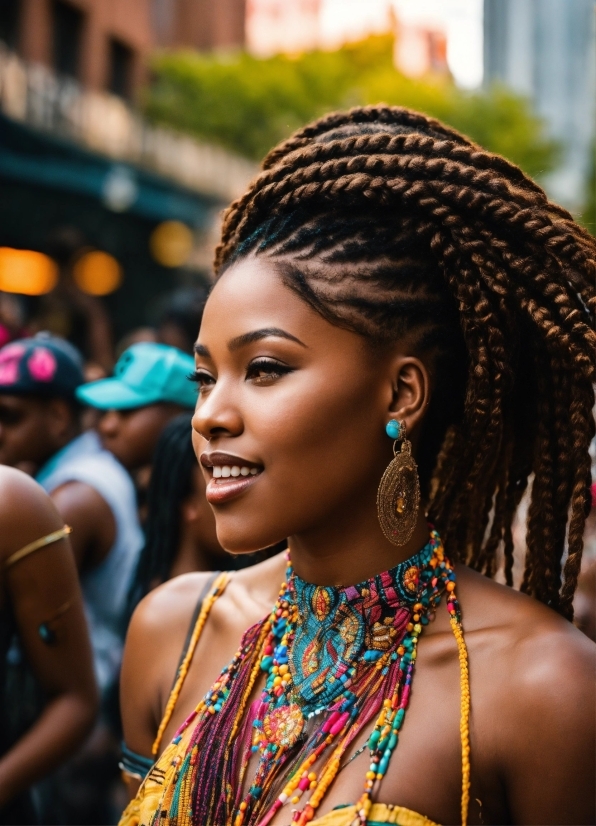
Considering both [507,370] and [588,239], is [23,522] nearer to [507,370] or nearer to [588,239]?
[507,370]

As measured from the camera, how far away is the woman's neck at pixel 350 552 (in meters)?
2.02

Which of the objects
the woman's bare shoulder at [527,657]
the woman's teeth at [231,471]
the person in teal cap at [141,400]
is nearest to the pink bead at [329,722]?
the woman's bare shoulder at [527,657]

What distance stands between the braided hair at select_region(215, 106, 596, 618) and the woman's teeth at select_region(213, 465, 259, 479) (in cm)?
34

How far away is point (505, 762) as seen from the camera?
5.90 ft

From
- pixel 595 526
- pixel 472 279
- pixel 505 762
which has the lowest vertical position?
pixel 505 762

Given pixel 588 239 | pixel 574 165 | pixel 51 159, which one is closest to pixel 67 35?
pixel 51 159

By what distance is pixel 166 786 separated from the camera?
6.62ft

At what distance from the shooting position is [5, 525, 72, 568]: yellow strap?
8.72ft

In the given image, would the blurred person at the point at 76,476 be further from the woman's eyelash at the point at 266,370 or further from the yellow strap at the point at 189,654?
the woman's eyelash at the point at 266,370

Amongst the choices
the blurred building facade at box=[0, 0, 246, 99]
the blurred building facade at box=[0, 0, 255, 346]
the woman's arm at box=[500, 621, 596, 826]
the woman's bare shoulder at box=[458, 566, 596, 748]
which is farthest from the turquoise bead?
the blurred building facade at box=[0, 0, 246, 99]

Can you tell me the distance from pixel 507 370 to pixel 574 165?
44.9 metres

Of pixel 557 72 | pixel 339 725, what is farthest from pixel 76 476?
pixel 557 72

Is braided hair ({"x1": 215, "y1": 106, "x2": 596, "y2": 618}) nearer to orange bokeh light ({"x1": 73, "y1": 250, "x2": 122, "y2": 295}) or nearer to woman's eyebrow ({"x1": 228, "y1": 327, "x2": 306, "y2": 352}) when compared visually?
woman's eyebrow ({"x1": 228, "y1": 327, "x2": 306, "y2": 352})

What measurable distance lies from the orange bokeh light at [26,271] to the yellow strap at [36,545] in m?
13.7
